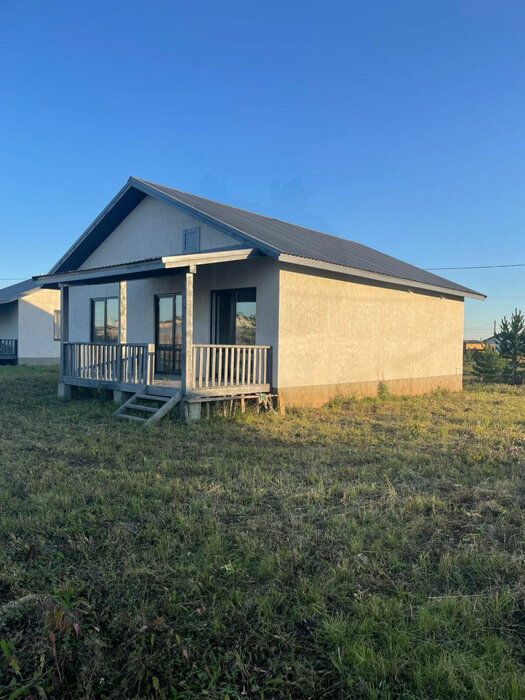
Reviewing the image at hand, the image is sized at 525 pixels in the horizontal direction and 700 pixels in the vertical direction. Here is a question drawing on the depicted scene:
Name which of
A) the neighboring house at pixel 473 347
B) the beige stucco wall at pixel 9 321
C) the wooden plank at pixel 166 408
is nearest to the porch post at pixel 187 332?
the wooden plank at pixel 166 408

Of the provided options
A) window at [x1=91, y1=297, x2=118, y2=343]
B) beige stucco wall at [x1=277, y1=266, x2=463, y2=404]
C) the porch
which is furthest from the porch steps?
the porch

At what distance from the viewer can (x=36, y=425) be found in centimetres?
858

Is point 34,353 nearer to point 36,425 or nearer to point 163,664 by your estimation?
point 36,425

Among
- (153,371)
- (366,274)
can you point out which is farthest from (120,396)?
(366,274)

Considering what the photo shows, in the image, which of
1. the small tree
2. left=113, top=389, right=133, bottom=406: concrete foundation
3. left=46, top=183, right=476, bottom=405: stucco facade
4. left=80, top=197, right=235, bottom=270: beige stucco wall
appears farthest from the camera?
the small tree

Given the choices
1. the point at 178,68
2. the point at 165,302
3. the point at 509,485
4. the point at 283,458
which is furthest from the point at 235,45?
the point at 509,485

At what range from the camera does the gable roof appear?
1013cm

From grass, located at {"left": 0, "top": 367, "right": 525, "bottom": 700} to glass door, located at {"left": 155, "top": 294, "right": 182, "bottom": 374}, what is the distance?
611 centimetres

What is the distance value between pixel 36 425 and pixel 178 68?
14197mm

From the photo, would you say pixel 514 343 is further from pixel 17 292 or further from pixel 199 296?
pixel 17 292

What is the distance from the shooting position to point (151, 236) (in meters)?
13.1

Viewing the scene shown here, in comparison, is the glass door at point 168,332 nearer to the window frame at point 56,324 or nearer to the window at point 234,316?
the window at point 234,316

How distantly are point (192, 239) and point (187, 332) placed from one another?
3.70 m

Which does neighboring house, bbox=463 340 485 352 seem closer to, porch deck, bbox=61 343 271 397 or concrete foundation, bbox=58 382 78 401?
porch deck, bbox=61 343 271 397
